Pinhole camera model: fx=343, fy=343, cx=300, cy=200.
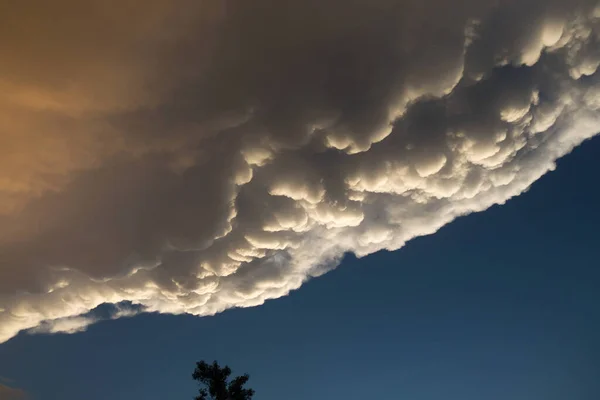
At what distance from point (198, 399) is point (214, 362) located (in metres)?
3.82

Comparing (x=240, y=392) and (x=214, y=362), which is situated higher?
(x=214, y=362)

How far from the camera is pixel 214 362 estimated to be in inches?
1528

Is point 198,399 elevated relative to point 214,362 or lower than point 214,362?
lower

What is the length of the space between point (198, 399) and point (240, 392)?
4.49 metres

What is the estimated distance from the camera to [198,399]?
36781 millimetres

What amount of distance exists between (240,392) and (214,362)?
4358 millimetres

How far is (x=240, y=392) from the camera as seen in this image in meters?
38.2
